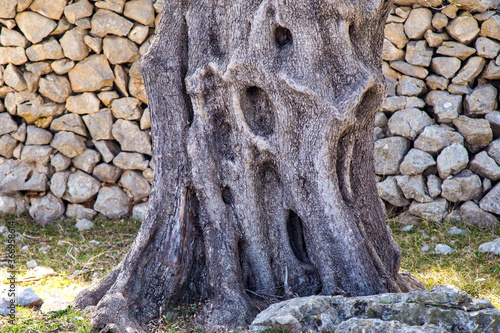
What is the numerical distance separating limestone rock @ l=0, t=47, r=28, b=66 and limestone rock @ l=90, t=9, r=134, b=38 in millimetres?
831

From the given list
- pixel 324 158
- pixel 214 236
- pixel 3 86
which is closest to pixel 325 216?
pixel 324 158

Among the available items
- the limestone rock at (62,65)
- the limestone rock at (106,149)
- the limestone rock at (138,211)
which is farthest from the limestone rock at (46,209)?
the limestone rock at (62,65)

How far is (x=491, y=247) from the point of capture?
3.92 metres

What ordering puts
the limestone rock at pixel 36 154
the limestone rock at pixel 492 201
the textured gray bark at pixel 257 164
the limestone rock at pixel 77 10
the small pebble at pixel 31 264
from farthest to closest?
the limestone rock at pixel 36 154 < the limestone rock at pixel 77 10 < the limestone rock at pixel 492 201 < the small pebble at pixel 31 264 < the textured gray bark at pixel 257 164

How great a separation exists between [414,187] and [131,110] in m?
3.31

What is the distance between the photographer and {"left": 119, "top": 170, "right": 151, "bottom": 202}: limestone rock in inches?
202

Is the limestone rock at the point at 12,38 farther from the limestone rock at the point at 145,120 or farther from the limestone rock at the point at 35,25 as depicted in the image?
the limestone rock at the point at 145,120

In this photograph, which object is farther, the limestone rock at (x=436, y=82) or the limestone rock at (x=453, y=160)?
the limestone rock at (x=436, y=82)

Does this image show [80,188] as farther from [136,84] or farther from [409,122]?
[409,122]

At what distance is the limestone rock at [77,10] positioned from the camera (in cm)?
486

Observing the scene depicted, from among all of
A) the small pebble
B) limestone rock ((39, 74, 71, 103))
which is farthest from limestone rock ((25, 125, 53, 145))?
the small pebble

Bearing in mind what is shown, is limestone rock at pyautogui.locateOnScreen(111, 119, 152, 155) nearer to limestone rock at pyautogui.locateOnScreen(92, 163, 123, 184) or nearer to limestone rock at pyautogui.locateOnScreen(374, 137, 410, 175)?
limestone rock at pyautogui.locateOnScreen(92, 163, 123, 184)

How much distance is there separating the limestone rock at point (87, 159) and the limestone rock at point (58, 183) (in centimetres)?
23

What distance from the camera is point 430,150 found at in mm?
4836
